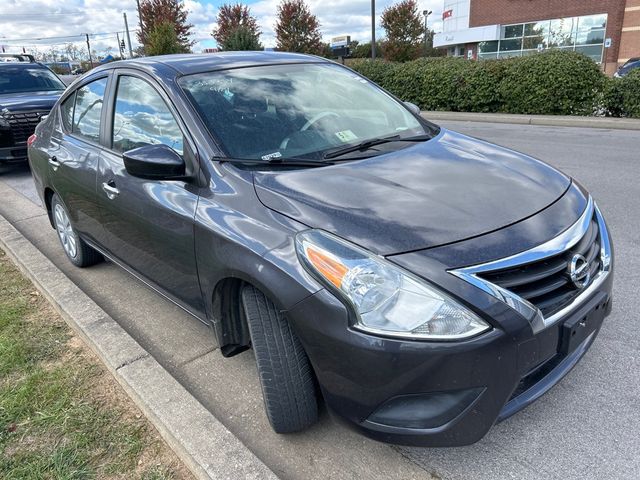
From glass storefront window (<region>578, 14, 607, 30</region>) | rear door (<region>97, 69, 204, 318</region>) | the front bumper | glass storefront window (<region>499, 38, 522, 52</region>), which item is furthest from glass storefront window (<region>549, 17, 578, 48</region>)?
the front bumper

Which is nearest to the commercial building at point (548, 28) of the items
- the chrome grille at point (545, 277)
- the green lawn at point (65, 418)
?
the chrome grille at point (545, 277)

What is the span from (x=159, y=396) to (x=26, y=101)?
7.70 metres

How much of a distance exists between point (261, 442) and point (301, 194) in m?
1.13

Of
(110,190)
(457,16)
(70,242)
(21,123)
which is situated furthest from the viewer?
(457,16)

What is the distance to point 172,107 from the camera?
270 centimetres

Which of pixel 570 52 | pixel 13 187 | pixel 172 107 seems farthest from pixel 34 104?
pixel 570 52

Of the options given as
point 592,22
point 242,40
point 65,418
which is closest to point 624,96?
point 65,418

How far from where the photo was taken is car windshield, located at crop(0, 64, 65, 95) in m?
9.36

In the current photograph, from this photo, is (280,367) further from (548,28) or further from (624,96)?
(548,28)

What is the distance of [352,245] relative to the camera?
1877 millimetres

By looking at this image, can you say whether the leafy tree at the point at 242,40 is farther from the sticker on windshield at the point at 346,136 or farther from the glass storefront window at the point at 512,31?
the sticker on windshield at the point at 346,136

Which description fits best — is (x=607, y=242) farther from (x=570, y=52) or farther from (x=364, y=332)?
(x=570, y=52)

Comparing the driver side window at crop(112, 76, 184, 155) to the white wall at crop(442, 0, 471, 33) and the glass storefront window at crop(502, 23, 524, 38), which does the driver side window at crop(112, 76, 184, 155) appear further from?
the white wall at crop(442, 0, 471, 33)

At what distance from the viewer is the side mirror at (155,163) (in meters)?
2.40
